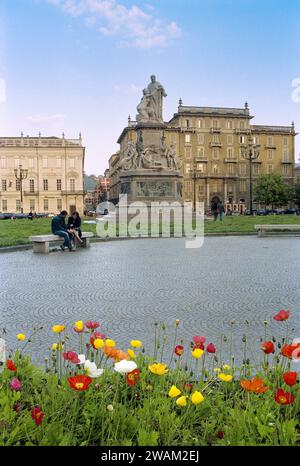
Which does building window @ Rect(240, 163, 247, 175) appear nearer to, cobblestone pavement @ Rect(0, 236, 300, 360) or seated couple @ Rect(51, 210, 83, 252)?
seated couple @ Rect(51, 210, 83, 252)

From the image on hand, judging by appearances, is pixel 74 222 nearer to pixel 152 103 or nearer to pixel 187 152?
pixel 152 103

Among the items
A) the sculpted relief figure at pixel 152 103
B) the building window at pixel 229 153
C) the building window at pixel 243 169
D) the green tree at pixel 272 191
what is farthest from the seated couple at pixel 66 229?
the building window at pixel 243 169

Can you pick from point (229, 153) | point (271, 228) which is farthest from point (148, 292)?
point (229, 153)

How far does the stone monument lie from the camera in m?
34.8

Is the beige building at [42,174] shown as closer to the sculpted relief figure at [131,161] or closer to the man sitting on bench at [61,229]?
the sculpted relief figure at [131,161]

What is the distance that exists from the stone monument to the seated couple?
669 inches

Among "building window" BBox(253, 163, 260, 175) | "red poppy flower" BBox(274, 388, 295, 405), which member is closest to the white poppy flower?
"red poppy flower" BBox(274, 388, 295, 405)

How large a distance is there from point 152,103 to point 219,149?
56.1 m

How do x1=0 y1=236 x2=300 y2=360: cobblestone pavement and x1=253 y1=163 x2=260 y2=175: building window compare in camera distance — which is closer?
x1=0 y1=236 x2=300 y2=360: cobblestone pavement

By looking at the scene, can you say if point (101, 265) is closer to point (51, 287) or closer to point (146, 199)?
point (51, 287)

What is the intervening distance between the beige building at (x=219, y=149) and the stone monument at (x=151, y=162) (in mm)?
50370

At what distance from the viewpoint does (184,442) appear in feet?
8.75
